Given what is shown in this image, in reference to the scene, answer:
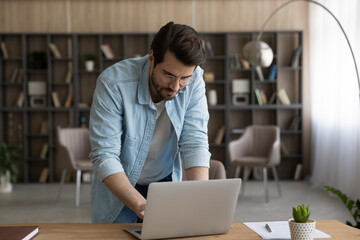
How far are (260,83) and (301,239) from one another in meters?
6.21

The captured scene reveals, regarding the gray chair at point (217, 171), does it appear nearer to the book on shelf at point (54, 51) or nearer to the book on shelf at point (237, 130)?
the book on shelf at point (237, 130)

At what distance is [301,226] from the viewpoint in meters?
1.64

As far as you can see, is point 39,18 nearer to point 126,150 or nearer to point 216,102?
point 216,102

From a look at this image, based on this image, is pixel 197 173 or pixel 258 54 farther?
pixel 258 54

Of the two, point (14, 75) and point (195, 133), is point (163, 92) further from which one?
point (14, 75)

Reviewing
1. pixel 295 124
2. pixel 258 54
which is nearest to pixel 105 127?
pixel 258 54

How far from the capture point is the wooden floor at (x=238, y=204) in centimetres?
522

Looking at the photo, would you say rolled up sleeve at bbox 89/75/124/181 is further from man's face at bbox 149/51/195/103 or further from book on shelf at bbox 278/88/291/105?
book on shelf at bbox 278/88/291/105

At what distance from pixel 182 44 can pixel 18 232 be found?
2.84ft

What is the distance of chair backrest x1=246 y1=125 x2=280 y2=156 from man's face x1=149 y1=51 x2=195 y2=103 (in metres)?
4.79

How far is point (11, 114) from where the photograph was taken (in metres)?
7.72

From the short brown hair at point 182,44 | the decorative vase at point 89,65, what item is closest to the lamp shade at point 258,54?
the decorative vase at point 89,65

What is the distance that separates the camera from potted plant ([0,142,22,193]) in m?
6.67

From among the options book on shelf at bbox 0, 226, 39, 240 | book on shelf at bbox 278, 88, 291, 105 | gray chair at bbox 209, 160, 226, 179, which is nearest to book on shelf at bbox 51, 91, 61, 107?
book on shelf at bbox 278, 88, 291, 105
